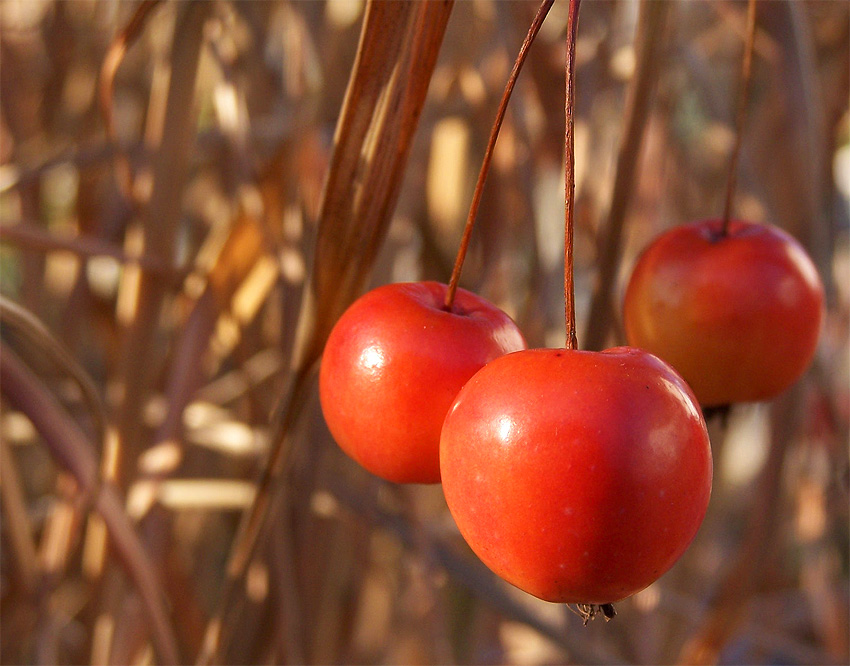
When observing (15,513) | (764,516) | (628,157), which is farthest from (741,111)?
(15,513)

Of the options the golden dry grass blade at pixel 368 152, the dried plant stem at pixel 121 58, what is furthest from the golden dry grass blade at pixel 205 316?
the golden dry grass blade at pixel 368 152

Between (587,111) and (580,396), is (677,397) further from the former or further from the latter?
(587,111)

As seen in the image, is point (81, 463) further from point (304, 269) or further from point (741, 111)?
point (741, 111)

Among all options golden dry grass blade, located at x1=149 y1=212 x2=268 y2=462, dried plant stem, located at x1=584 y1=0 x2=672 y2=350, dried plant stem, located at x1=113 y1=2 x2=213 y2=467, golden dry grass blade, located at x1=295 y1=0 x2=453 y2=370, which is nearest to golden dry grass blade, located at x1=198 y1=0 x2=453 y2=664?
golden dry grass blade, located at x1=295 y1=0 x2=453 y2=370

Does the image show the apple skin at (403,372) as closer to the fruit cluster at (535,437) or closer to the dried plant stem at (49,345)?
the fruit cluster at (535,437)

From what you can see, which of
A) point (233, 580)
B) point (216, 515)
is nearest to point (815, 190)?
point (233, 580)
